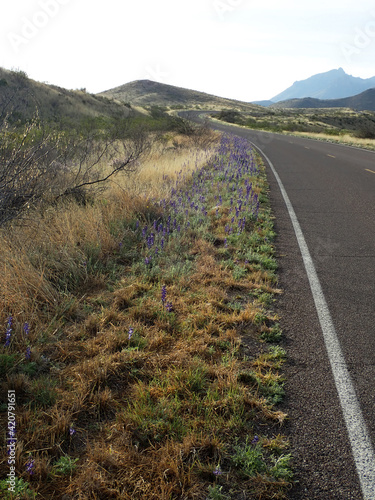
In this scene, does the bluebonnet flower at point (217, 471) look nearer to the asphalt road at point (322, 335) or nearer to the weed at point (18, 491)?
the asphalt road at point (322, 335)

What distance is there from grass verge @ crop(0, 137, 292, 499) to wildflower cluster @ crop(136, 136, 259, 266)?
336 mm

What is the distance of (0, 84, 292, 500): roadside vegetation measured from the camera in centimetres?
213

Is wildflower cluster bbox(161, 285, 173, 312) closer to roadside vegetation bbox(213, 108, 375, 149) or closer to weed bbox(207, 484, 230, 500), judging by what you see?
weed bbox(207, 484, 230, 500)

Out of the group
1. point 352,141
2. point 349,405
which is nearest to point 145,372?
point 349,405

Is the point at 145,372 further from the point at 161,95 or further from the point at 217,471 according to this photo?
the point at 161,95

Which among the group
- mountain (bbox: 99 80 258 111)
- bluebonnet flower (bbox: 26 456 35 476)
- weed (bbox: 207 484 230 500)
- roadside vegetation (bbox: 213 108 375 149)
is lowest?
weed (bbox: 207 484 230 500)

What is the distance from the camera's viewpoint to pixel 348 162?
15984 mm

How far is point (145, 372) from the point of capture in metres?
2.95

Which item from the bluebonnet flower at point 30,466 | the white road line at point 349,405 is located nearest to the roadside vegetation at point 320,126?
the white road line at point 349,405

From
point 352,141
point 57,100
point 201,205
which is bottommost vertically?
point 201,205

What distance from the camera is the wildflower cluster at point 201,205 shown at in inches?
230

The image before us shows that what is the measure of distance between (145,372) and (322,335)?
5.88 ft

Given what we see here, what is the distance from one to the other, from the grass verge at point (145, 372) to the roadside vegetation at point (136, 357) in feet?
0.04

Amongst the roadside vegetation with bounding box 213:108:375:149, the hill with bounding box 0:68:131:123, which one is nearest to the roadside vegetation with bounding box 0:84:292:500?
the roadside vegetation with bounding box 213:108:375:149
